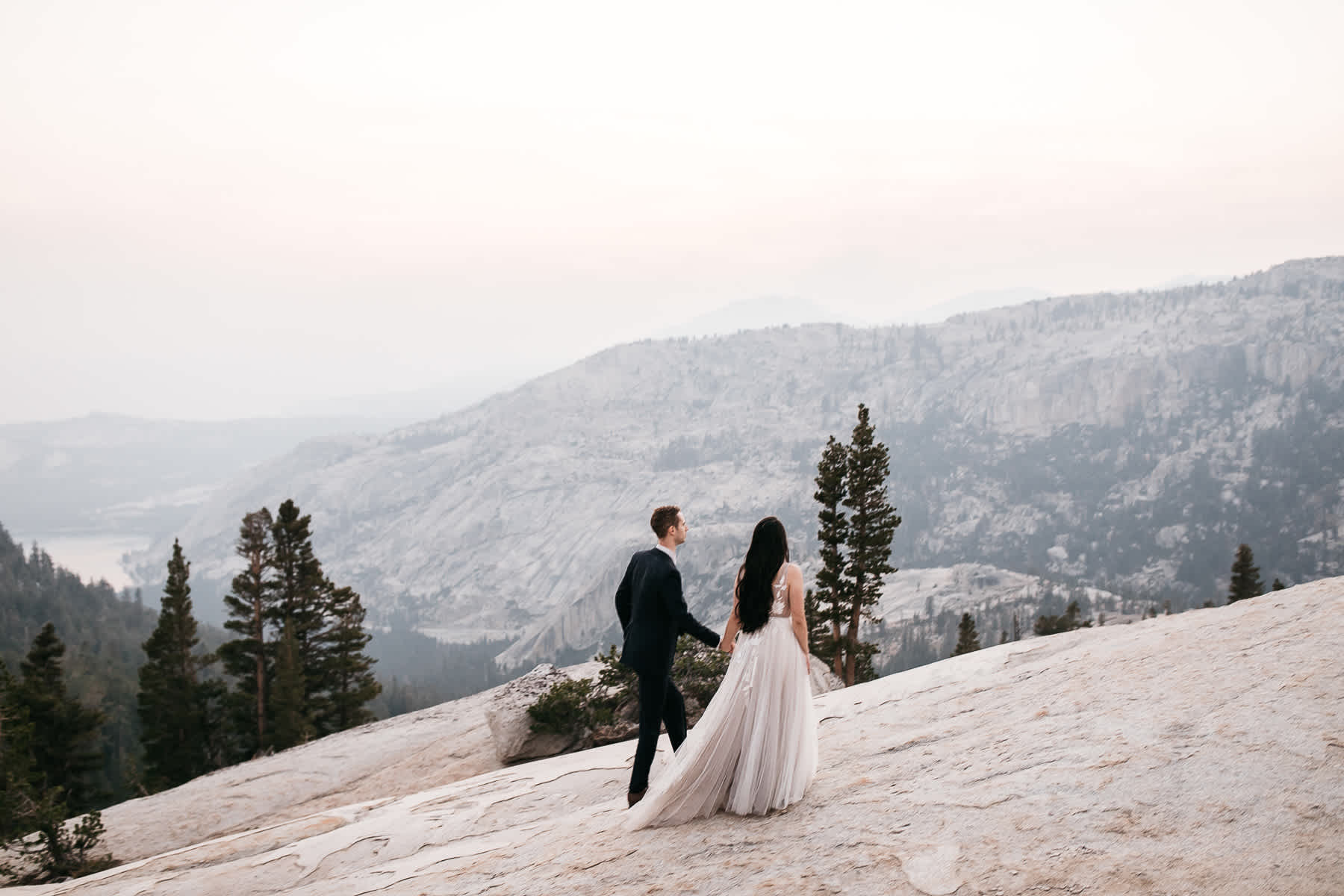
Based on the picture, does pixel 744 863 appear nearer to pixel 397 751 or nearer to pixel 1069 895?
pixel 1069 895

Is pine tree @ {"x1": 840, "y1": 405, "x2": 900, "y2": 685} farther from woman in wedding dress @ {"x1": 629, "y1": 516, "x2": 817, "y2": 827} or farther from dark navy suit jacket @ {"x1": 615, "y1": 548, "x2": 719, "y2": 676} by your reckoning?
woman in wedding dress @ {"x1": 629, "y1": 516, "x2": 817, "y2": 827}

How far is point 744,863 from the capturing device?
7.94 m

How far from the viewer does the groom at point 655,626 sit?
32.2 feet

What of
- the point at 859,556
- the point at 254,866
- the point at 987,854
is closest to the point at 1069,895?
the point at 987,854

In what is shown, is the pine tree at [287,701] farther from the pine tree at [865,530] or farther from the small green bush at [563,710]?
the pine tree at [865,530]

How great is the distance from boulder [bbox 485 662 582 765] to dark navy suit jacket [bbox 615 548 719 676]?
10972mm

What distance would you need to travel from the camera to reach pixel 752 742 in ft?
29.5

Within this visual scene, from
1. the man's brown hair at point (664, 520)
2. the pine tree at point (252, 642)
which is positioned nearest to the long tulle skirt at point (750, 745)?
the man's brown hair at point (664, 520)

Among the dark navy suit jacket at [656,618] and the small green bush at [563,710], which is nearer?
the dark navy suit jacket at [656,618]

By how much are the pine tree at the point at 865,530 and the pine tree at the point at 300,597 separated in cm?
3103

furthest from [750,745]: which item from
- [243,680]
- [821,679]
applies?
[243,680]

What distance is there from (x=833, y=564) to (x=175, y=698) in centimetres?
4216

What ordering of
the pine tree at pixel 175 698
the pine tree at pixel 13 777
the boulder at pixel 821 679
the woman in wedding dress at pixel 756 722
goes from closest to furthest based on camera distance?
the woman in wedding dress at pixel 756 722, the pine tree at pixel 13 777, the boulder at pixel 821 679, the pine tree at pixel 175 698

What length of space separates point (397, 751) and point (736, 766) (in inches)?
680
